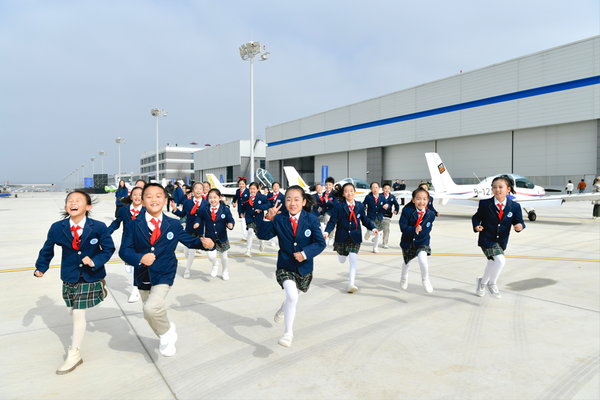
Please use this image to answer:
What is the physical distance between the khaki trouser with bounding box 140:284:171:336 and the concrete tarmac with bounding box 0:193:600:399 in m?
0.35

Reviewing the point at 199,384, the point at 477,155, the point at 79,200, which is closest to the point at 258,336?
the point at 199,384

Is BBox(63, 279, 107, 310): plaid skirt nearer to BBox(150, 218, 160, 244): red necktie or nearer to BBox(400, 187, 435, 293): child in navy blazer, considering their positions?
BBox(150, 218, 160, 244): red necktie

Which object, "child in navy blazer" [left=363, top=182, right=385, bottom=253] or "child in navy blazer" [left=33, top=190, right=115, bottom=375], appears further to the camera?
"child in navy blazer" [left=363, top=182, right=385, bottom=253]

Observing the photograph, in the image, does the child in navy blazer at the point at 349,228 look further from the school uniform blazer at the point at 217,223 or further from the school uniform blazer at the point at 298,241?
the school uniform blazer at the point at 217,223

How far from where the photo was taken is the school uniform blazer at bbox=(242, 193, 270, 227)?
928 centimetres

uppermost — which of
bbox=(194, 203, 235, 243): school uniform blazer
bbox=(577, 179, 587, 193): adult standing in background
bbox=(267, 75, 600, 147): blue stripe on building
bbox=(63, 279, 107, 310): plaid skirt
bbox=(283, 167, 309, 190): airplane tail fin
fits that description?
bbox=(267, 75, 600, 147): blue stripe on building

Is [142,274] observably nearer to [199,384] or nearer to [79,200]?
[79,200]

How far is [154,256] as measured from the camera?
3.50 metres

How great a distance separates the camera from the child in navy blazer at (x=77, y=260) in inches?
137

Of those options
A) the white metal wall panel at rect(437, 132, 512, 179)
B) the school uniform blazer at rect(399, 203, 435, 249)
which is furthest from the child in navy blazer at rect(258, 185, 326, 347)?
the white metal wall panel at rect(437, 132, 512, 179)

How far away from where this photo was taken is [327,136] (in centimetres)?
5278

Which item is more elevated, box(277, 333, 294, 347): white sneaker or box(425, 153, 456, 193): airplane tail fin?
box(425, 153, 456, 193): airplane tail fin

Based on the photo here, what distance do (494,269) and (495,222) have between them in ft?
2.41

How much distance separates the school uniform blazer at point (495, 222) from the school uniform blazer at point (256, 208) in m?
5.22
